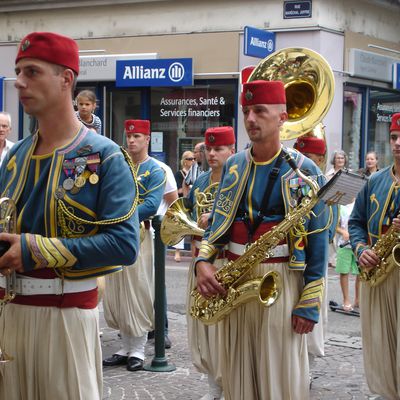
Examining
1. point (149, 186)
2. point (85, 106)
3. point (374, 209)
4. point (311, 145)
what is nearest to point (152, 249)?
point (149, 186)

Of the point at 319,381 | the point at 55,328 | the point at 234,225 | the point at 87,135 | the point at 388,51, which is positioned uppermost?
the point at 388,51

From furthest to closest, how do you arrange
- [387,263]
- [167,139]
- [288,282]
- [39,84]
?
[167,139] → [387,263] → [288,282] → [39,84]

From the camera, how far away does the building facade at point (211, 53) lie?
15.6m

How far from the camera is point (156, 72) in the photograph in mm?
16219

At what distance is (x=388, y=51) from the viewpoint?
17438 millimetres

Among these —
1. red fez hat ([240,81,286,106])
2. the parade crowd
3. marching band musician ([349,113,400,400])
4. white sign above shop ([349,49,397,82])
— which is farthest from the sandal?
white sign above shop ([349,49,397,82])

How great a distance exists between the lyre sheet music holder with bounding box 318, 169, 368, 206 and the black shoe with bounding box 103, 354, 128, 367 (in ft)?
12.0

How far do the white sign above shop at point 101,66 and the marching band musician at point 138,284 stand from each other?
360 inches

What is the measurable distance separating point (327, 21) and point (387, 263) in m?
10.3

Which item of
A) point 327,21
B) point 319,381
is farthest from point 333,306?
point 327,21

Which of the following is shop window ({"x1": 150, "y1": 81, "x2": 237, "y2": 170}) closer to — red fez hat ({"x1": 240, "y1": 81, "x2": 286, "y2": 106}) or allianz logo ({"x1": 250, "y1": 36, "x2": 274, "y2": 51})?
allianz logo ({"x1": 250, "y1": 36, "x2": 274, "y2": 51})

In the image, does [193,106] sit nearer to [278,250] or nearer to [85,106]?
[85,106]

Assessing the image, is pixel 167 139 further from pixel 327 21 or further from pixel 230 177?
pixel 230 177

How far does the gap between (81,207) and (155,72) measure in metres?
13.0
